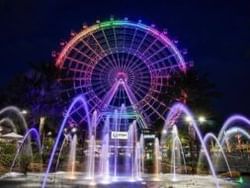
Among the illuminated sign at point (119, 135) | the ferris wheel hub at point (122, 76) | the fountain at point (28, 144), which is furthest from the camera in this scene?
the illuminated sign at point (119, 135)

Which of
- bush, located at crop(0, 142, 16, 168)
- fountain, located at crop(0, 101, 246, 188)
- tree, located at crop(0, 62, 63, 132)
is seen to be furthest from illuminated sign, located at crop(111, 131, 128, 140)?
bush, located at crop(0, 142, 16, 168)

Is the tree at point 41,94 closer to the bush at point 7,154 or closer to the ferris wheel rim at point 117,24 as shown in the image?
the ferris wheel rim at point 117,24

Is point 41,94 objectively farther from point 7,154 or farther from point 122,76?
point 7,154

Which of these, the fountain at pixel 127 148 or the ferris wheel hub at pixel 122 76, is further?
the ferris wheel hub at pixel 122 76

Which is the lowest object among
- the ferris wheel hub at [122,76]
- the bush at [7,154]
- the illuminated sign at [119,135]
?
the bush at [7,154]

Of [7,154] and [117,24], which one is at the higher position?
[117,24]

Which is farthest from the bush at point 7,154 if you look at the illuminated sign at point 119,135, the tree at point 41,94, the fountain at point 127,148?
the illuminated sign at point 119,135

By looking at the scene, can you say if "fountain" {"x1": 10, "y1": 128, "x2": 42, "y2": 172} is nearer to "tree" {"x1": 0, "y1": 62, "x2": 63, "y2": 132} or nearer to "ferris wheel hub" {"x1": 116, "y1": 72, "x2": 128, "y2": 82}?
"tree" {"x1": 0, "y1": 62, "x2": 63, "y2": 132}

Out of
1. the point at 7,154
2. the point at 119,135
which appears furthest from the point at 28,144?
the point at 119,135

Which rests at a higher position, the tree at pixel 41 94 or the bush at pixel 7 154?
the tree at pixel 41 94

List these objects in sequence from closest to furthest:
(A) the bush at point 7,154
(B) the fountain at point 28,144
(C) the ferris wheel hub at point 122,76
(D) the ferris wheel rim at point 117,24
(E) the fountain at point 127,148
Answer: (A) the bush at point 7,154
(B) the fountain at point 28,144
(E) the fountain at point 127,148
(D) the ferris wheel rim at point 117,24
(C) the ferris wheel hub at point 122,76

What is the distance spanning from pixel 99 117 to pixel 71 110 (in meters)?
3.38

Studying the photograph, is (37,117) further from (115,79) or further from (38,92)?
(115,79)

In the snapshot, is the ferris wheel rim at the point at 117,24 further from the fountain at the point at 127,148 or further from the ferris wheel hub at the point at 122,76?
the ferris wheel hub at the point at 122,76
